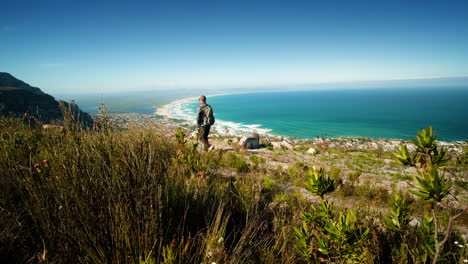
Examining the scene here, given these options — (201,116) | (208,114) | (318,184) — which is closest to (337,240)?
(318,184)

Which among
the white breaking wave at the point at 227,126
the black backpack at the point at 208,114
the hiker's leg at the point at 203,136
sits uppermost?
the black backpack at the point at 208,114

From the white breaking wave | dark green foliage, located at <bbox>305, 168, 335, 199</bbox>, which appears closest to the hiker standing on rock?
dark green foliage, located at <bbox>305, 168, 335, 199</bbox>

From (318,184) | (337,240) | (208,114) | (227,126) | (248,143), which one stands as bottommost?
(227,126)

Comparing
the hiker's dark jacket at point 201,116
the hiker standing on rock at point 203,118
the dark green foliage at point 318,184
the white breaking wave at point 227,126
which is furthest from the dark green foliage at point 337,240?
the white breaking wave at point 227,126

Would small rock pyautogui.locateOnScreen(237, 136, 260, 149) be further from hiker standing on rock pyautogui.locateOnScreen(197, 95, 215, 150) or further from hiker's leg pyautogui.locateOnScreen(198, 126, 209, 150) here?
hiker standing on rock pyautogui.locateOnScreen(197, 95, 215, 150)

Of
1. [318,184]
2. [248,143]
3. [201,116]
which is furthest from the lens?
[248,143]

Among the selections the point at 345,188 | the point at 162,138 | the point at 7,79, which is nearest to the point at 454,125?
the point at 345,188

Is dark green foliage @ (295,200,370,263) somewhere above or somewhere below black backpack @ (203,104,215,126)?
below

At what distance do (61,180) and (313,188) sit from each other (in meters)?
2.37

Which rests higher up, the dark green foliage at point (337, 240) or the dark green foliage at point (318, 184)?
the dark green foliage at point (318, 184)

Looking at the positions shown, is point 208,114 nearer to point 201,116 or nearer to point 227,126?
point 201,116

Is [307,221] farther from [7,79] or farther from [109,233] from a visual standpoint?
[7,79]

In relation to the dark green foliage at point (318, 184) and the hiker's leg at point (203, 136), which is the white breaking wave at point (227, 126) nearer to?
the hiker's leg at point (203, 136)

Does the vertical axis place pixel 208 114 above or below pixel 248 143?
above
